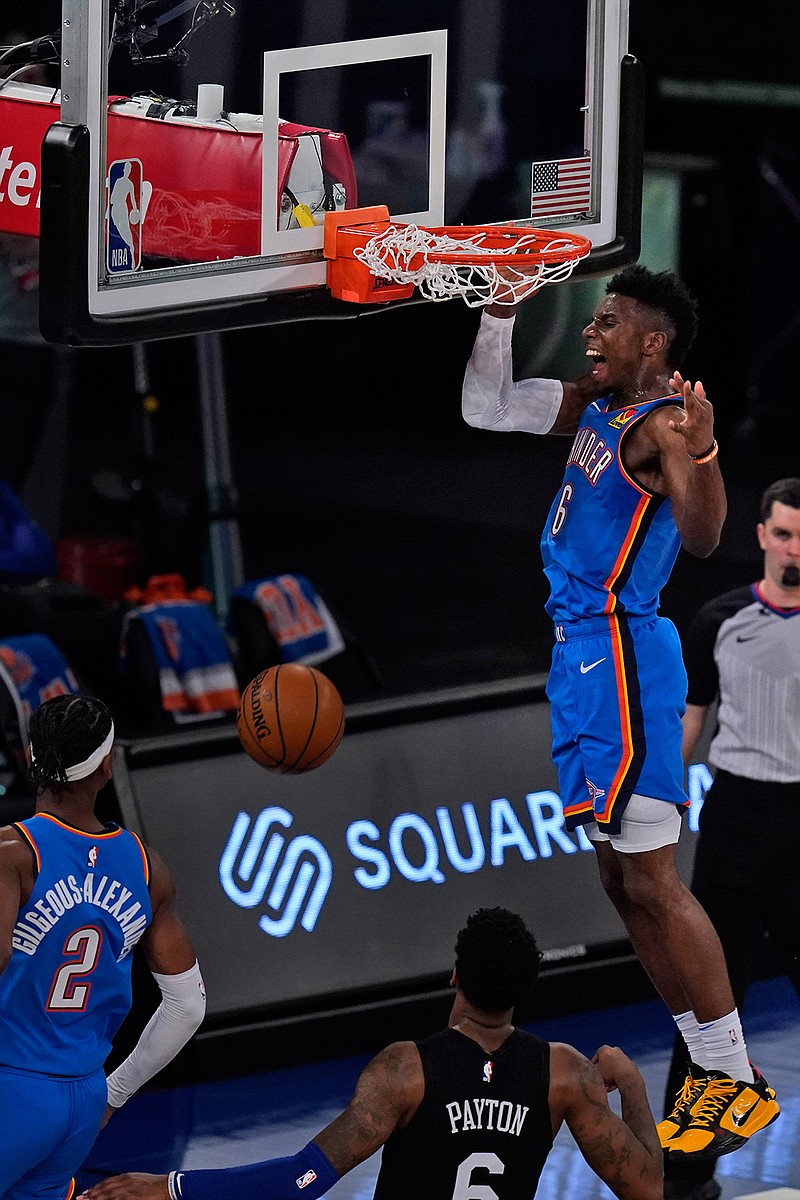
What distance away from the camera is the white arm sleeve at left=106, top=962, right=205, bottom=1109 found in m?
5.36

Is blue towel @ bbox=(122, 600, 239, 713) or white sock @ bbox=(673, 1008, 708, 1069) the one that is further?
blue towel @ bbox=(122, 600, 239, 713)

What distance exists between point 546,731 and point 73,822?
12.1 feet

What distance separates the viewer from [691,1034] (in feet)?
19.2

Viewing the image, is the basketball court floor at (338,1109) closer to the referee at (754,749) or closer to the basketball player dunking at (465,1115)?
the referee at (754,749)

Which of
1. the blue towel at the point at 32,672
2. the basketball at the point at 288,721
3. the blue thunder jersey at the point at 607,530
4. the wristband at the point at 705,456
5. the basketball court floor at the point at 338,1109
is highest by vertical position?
the wristband at the point at 705,456

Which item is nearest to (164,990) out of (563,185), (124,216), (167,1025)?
(167,1025)

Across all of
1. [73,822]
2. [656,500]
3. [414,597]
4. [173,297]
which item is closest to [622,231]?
[656,500]

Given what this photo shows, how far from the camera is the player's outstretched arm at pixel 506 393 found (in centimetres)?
585

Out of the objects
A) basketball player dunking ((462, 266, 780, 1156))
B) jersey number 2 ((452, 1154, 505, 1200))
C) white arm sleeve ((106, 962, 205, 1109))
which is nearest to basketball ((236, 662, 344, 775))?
basketball player dunking ((462, 266, 780, 1156))

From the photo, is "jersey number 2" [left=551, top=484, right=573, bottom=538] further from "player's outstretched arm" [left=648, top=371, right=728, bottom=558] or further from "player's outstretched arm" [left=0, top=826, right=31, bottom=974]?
"player's outstretched arm" [left=0, top=826, right=31, bottom=974]

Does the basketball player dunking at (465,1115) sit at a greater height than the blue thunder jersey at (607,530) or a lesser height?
lesser

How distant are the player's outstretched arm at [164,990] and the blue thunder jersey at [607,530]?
1449 millimetres

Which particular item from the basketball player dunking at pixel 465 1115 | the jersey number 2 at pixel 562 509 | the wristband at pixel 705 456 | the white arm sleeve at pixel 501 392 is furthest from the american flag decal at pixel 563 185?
the basketball player dunking at pixel 465 1115

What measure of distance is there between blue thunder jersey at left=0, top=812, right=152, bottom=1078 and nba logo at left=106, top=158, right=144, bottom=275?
1.55 meters
